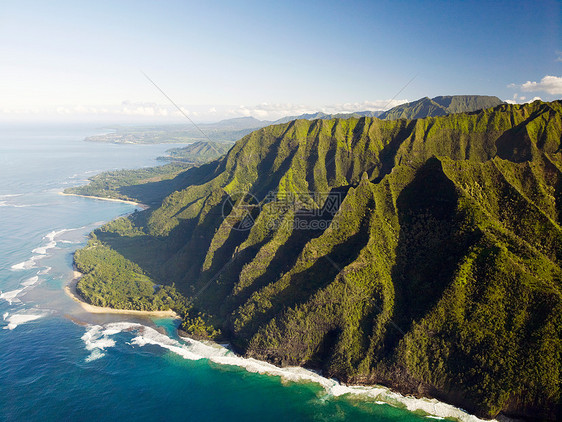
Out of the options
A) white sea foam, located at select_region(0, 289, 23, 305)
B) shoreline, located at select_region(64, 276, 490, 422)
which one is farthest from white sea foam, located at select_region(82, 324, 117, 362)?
white sea foam, located at select_region(0, 289, 23, 305)

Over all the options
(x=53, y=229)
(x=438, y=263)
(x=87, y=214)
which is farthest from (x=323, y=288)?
(x=87, y=214)

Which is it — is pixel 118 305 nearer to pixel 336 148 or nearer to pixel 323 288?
pixel 323 288

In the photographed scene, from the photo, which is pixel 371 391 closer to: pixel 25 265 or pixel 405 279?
pixel 405 279

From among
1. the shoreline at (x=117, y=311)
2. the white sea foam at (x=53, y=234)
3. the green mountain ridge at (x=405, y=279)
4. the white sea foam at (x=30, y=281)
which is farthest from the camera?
the white sea foam at (x=53, y=234)

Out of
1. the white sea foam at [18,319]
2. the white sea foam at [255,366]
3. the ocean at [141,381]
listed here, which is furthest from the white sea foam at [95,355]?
the white sea foam at [18,319]

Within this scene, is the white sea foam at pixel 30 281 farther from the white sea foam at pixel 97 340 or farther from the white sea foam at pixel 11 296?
the white sea foam at pixel 97 340
